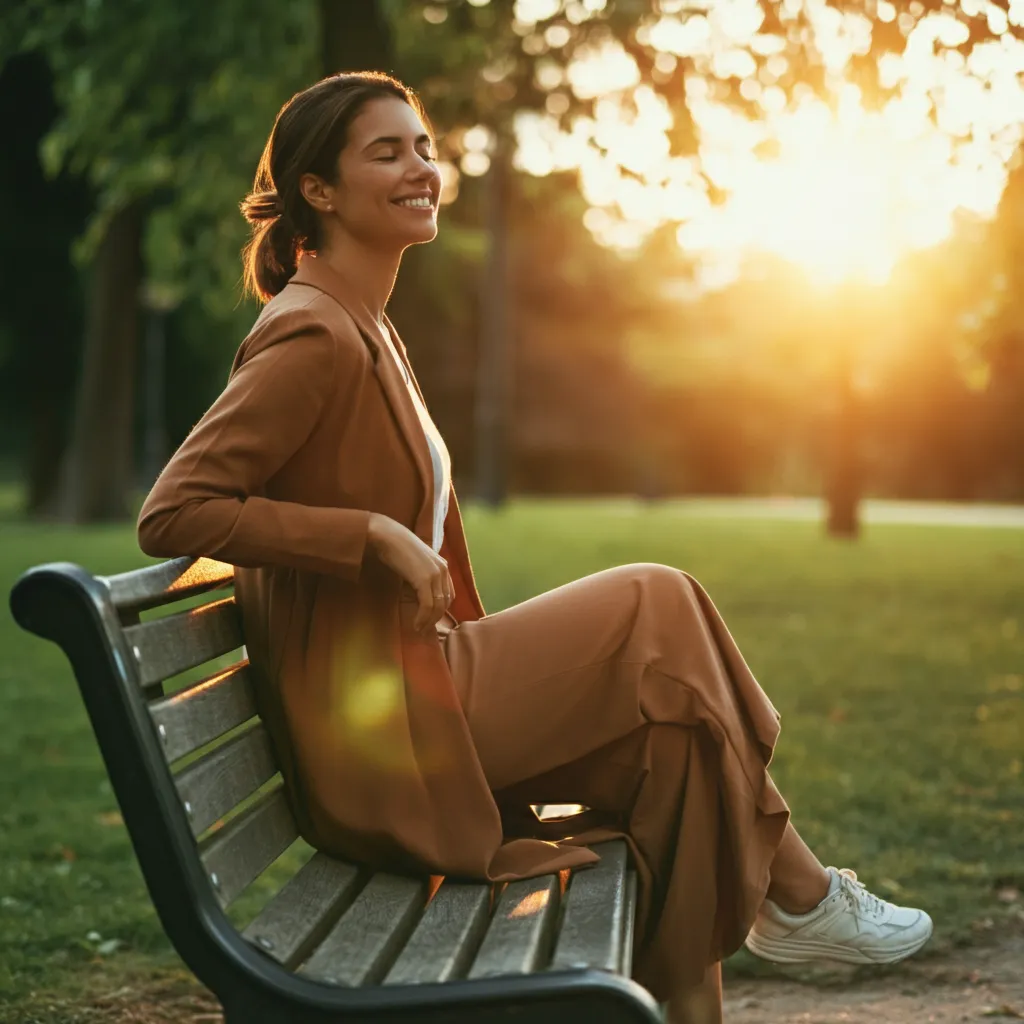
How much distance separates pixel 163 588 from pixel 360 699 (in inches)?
16.6

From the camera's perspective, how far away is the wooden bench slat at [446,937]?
2.26m

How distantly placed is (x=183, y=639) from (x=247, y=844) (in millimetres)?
A: 364

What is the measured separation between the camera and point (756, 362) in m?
51.7

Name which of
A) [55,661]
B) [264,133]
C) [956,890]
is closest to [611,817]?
[956,890]

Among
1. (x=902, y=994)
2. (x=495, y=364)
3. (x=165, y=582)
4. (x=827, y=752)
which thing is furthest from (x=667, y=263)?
(x=495, y=364)

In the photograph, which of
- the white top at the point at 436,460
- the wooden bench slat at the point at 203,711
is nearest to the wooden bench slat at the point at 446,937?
the wooden bench slat at the point at 203,711

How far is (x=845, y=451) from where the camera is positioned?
77.2 ft

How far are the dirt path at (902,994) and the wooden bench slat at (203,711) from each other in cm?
170

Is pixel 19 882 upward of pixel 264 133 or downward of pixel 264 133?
downward

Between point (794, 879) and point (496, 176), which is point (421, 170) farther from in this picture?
point (496, 176)

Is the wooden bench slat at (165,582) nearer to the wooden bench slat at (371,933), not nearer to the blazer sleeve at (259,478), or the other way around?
the blazer sleeve at (259,478)

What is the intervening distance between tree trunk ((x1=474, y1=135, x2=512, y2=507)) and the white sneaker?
3088 cm

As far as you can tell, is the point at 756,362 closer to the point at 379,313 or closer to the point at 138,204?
the point at 138,204

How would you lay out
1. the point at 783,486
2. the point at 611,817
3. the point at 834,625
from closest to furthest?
the point at 611,817
the point at 834,625
the point at 783,486
